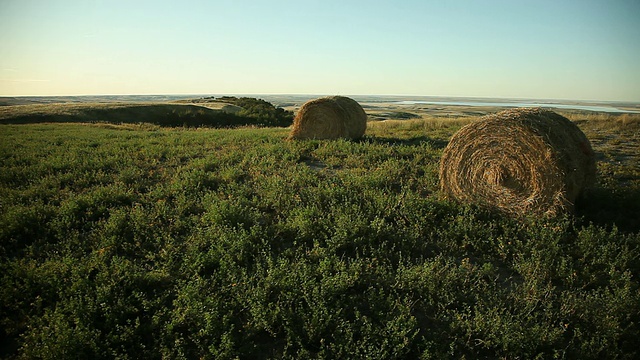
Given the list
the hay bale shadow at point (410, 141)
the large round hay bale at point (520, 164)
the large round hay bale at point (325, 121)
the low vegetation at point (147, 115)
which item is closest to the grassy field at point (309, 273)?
the large round hay bale at point (520, 164)

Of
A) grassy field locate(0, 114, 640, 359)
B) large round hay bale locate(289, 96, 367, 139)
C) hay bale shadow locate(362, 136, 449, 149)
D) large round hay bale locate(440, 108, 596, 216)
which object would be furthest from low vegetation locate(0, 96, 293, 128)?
large round hay bale locate(440, 108, 596, 216)

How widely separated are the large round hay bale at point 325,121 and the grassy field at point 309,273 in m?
6.82

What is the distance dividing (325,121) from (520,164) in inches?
363

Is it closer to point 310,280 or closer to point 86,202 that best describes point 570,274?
point 310,280

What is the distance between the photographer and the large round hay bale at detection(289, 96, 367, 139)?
572 inches

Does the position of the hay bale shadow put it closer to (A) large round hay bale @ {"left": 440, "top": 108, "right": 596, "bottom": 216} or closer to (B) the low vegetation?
(A) large round hay bale @ {"left": 440, "top": 108, "right": 596, "bottom": 216}

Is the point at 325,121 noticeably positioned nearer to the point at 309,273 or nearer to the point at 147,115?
the point at 309,273

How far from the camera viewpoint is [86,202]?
6566 mm

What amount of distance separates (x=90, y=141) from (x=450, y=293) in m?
15.4

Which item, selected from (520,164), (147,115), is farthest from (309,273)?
(147,115)

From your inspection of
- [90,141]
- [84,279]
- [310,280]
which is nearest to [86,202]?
[84,279]

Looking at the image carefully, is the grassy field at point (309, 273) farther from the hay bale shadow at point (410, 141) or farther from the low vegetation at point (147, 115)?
the low vegetation at point (147, 115)

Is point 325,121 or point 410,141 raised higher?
point 325,121

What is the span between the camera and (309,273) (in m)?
4.21
